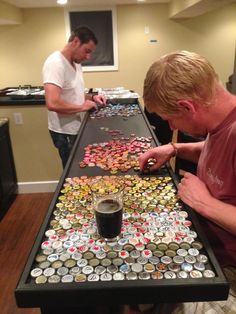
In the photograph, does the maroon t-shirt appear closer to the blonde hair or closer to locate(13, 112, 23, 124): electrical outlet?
the blonde hair

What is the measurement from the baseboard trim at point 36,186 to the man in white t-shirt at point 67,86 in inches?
31.2

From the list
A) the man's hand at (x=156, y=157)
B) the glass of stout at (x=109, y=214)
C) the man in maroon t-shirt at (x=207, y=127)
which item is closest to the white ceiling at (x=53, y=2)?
the man's hand at (x=156, y=157)

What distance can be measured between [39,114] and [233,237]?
2.51 m

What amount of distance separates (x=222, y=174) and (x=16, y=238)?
6.98ft

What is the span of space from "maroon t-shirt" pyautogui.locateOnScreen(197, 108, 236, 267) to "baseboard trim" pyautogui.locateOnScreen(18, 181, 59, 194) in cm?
254

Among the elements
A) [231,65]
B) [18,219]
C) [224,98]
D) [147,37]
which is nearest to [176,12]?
[147,37]

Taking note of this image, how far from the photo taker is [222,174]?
0.97 meters

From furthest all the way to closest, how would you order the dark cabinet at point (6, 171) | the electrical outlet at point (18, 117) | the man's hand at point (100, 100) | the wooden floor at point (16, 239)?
the electrical outlet at point (18, 117)
the dark cabinet at point (6, 171)
the man's hand at point (100, 100)
the wooden floor at point (16, 239)

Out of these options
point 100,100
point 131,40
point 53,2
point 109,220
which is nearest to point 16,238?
point 100,100

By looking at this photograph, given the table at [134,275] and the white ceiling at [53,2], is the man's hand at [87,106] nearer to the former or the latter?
the table at [134,275]

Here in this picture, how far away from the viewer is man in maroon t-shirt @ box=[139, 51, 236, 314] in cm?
88

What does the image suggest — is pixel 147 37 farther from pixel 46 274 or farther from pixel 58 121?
pixel 46 274

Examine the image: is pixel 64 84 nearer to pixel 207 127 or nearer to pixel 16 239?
pixel 16 239

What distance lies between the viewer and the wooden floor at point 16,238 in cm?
194
